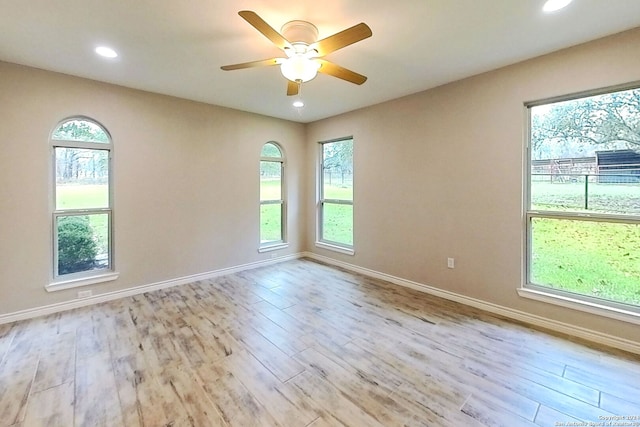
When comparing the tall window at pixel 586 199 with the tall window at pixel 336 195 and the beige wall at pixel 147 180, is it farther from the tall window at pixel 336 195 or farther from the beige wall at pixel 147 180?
the beige wall at pixel 147 180

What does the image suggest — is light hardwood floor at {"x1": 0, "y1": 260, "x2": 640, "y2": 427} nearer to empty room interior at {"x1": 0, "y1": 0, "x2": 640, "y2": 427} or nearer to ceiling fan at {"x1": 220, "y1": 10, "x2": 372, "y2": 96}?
empty room interior at {"x1": 0, "y1": 0, "x2": 640, "y2": 427}

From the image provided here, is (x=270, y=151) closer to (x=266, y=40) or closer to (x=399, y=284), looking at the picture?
(x=266, y=40)

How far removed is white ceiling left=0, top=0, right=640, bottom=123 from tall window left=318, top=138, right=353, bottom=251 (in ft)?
5.59

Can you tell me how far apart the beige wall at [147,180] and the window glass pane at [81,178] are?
0.15 m

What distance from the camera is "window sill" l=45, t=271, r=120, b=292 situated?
10.6 ft

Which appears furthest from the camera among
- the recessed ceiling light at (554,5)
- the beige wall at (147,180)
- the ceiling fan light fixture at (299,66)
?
the beige wall at (147,180)

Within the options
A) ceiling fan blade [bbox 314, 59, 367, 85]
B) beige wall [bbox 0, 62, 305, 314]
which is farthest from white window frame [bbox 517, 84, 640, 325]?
beige wall [bbox 0, 62, 305, 314]

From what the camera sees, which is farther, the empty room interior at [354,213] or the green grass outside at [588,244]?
the green grass outside at [588,244]

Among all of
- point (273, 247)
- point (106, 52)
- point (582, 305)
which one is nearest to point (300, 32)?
point (106, 52)

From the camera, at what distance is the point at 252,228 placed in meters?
4.92

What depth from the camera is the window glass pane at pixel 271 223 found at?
17.0 ft

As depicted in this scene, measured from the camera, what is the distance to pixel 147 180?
382 centimetres

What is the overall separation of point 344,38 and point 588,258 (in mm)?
2948

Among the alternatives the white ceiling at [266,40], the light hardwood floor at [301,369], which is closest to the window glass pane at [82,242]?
the light hardwood floor at [301,369]
